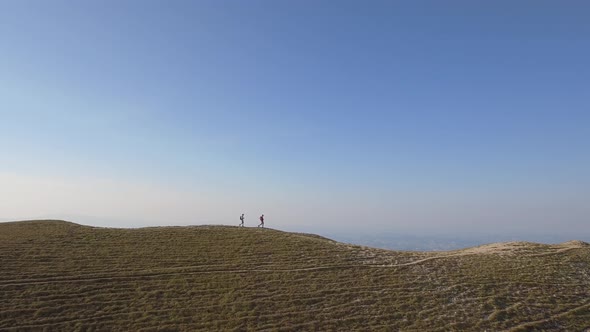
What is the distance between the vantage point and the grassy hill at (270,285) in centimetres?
2528

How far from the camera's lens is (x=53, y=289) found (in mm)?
27906

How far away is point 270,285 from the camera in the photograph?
3067cm

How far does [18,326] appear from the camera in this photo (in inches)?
914

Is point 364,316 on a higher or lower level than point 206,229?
lower

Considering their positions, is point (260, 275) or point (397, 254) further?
point (397, 254)

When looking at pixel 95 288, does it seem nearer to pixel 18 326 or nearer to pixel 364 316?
pixel 18 326

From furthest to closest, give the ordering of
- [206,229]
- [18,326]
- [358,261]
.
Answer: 1. [206,229]
2. [358,261]
3. [18,326]

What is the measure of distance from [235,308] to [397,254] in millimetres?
21590

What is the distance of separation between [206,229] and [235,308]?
22.1m

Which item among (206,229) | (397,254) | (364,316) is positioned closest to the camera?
(364,316)

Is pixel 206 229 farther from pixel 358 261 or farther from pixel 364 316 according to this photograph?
pixel 364 316

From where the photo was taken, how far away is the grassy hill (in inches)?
995

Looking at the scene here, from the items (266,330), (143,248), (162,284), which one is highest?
(143,248)

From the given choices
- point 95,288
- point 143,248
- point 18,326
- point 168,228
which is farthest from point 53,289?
point 168,228
